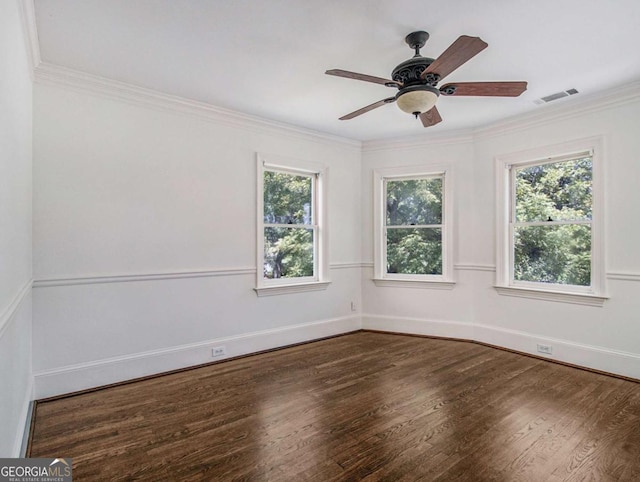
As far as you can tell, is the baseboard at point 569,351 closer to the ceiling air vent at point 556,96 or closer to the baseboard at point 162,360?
the baseboard at point 162,360

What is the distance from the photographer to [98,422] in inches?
93.0

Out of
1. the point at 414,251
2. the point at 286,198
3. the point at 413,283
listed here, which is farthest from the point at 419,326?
the point at 286,198

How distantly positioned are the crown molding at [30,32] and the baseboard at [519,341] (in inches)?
170

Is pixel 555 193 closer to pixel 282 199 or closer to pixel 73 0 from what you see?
pixel 282 199

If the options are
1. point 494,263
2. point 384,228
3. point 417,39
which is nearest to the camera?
point 417,39

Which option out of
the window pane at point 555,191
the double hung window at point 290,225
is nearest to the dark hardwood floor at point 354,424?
the double hung window at point 290,225

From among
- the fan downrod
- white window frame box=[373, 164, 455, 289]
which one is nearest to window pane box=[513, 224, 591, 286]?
white window frame box=[373, 164, 455, 289]

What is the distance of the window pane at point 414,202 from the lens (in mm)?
4543

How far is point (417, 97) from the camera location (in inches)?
93.0

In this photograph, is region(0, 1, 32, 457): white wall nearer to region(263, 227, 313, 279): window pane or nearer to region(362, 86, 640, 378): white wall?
region(263, 227, 313, 279): window pane

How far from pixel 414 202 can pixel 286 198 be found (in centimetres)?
174

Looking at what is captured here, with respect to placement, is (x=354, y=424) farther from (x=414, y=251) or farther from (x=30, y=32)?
(x=30, y=32)

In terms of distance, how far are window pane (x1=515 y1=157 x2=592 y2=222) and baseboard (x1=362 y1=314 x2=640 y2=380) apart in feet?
4.32

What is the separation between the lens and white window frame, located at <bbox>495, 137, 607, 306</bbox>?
10.9ft
